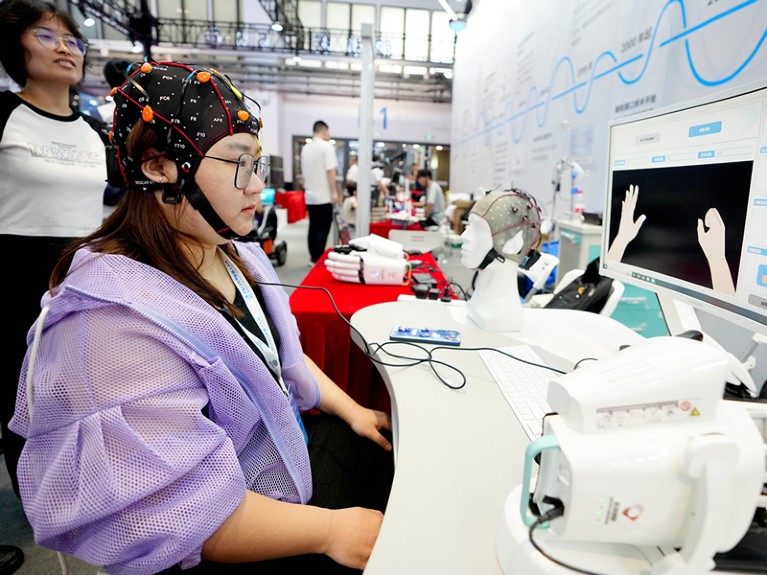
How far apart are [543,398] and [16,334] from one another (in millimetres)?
1499

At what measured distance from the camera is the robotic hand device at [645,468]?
1.30ft

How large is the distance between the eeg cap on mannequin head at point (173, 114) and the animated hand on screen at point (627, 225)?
0.91 meters

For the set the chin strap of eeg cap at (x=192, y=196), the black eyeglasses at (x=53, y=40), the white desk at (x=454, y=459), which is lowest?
the white desk at (x=454, y=459)

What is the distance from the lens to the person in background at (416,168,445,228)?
6344 millimetres

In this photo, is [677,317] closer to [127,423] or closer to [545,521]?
[545,521]

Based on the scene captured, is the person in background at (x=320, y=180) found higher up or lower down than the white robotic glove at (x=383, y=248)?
higher up

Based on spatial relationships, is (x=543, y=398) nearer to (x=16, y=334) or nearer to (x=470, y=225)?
(x=470, y=225)

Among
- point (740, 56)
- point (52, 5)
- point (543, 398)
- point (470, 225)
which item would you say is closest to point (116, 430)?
point (543, 398)

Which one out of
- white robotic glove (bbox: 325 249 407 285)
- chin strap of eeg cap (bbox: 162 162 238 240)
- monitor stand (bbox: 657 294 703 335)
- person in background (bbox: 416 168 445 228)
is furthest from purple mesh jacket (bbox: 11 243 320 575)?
person in background (bbox: 416 168 445 228)

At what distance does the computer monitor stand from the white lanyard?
0.84 metres

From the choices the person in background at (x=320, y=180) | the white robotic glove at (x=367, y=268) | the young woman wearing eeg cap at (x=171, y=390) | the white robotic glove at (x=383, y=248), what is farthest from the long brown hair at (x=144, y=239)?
the person in background at (x=320, y=180)

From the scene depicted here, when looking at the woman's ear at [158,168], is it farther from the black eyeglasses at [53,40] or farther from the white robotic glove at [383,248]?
the white robotic glove at [383,248]

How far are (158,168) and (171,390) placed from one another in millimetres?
366

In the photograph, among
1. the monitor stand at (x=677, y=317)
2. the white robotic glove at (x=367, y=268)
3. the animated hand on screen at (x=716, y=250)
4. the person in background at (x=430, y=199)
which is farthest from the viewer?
the person in background at (x=430, y=199)
